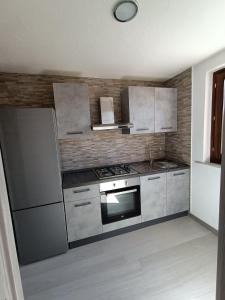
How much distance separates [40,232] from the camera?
189 centimetres

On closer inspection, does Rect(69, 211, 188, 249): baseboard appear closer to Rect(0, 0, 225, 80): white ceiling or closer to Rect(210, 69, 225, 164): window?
Rect(210, 69, 225, 164): window

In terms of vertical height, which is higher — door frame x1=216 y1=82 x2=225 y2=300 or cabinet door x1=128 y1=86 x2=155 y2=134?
cabinet door x1=128 y1=86 x2=155 y2=134

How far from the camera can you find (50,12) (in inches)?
50.5

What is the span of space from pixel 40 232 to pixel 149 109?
214cm

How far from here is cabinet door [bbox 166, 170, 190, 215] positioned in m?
2.48

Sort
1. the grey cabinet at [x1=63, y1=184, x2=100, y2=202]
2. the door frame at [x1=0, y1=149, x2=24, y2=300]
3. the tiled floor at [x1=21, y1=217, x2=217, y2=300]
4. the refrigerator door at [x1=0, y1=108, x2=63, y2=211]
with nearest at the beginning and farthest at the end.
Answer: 1. the door frame at [x1=0, y1=149, x2=24, y2=300]
2. the tiled floor at [x1=21, y1=217, x2=217, y2=300]
3. the refrigerator door at [x1=0, y1=108, x2=63, y2=211]
4. the grey cabinet at [x1=63, y1=184, x2=100, y2=202]

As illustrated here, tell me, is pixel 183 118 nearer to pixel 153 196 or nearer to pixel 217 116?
pixel 217 116

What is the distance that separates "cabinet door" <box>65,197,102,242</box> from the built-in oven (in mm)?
95

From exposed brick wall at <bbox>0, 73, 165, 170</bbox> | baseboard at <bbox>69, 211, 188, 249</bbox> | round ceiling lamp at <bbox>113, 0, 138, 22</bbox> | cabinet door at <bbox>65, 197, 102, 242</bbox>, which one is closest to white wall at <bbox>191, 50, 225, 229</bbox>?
baseboard at <bbox>69, 211, 188, 249</bbox>

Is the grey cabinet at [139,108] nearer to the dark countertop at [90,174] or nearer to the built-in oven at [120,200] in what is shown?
the dark countertop at [90,174]

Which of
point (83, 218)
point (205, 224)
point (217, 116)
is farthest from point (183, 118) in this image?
point (83, 218)

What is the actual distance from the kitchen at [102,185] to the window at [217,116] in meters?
0.23

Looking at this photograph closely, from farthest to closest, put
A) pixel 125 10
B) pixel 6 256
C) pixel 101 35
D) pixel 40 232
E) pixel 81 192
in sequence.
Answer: pixel 81 192
pixel 40 232
pixel 101 35
pixel 125 10
pixel 6 256

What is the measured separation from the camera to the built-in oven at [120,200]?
214 cm
